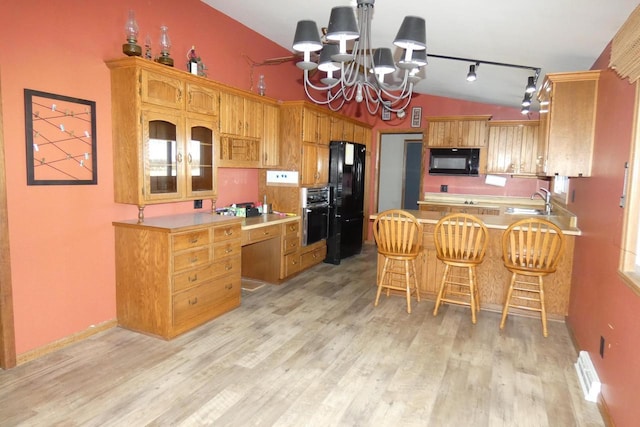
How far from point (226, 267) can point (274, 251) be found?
1.05 m

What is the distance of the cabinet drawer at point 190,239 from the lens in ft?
10.3

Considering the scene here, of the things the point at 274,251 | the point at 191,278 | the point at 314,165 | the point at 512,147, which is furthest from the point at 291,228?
the point at 512,147

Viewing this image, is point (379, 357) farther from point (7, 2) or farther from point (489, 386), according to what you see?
point (7, 2)

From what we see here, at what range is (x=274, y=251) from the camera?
4.71 metres

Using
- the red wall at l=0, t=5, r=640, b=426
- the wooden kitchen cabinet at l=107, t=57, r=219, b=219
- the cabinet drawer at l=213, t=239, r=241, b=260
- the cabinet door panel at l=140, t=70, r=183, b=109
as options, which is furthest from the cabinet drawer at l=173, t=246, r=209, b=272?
the cabinet door panel at l=140, t=70, r=183, b=109

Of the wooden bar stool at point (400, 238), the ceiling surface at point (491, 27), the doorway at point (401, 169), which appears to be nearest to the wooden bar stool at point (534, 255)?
the wooden bar stool at point (400, 238)

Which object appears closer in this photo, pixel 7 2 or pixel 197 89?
pixel 7 2

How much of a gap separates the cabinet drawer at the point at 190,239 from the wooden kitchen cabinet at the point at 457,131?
14.7 ft

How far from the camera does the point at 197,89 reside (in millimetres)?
3625

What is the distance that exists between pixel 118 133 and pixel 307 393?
2.48 metres

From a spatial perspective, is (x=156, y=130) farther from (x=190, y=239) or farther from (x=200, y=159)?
(x=190, y=239)

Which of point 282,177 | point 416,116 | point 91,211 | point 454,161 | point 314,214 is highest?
point 416,116

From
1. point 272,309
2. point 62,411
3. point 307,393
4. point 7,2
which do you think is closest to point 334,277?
point 272,309

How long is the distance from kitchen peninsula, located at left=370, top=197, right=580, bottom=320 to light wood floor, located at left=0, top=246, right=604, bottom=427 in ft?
0.81
